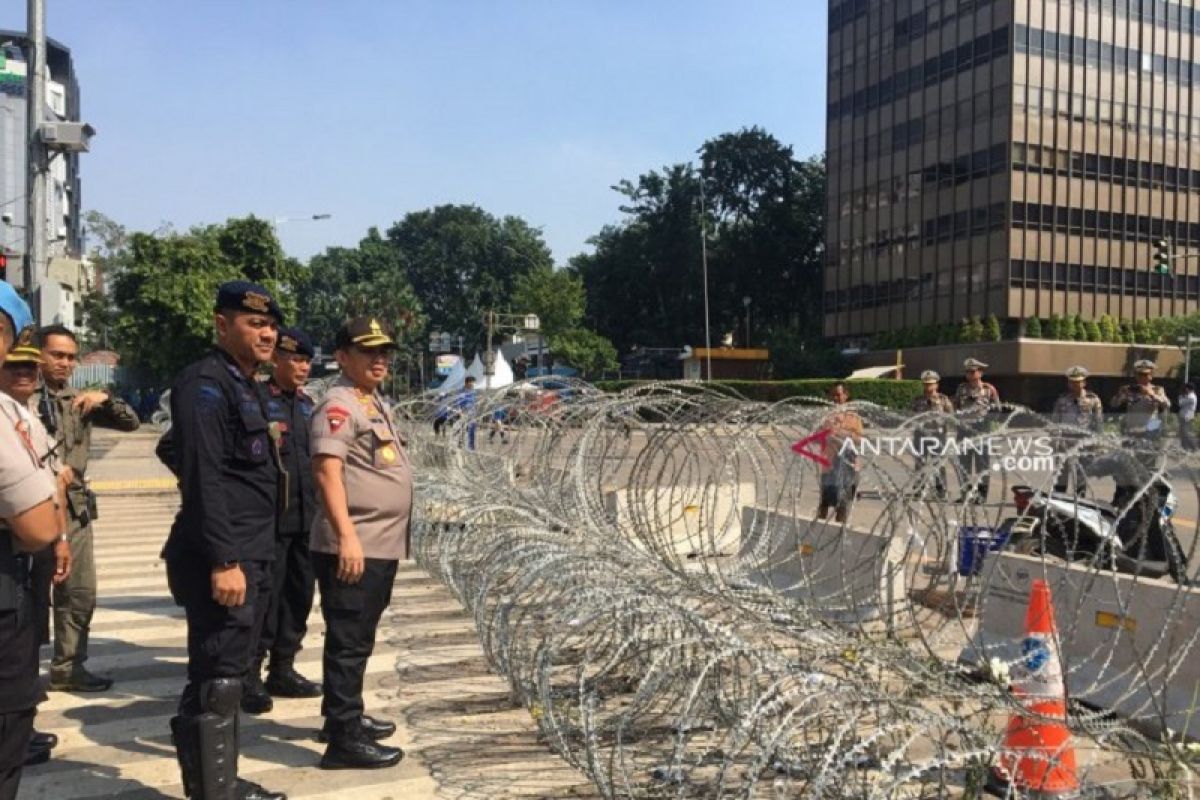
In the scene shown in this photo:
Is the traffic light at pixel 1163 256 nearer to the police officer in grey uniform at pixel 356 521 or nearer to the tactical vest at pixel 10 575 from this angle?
the police officer in grey uniform at pixel 356 521

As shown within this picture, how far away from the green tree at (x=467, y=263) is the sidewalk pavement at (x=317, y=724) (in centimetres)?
7451

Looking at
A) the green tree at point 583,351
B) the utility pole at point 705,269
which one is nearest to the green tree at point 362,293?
the green tree at point 583,351

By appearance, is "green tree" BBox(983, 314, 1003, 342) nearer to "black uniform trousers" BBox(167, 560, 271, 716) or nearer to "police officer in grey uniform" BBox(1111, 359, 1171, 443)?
"police officer in grey uniform" BBox(1111, 359, 1171, 443)

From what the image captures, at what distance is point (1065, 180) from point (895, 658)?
47354 millimetres

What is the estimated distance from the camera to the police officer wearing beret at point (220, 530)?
131 inches

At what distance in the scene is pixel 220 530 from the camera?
3.30 m

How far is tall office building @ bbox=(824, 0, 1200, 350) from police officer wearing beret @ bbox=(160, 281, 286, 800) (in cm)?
4368

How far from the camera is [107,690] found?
204 inches

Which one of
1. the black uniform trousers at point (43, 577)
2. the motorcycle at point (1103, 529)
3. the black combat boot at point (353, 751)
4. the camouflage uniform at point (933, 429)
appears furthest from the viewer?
the motorcycle at point (1103, 529)

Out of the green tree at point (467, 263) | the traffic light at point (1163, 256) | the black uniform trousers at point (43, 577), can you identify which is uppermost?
the green tree at point (467, 263)

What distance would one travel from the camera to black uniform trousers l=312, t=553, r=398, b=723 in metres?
3.99

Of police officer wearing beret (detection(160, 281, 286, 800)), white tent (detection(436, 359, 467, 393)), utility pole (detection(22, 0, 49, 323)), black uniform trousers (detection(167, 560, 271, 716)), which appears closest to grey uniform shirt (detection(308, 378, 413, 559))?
police officer wearing beret (detection(160, 281, 286, 800))

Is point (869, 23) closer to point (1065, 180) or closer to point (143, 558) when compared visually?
point (1065, 180)

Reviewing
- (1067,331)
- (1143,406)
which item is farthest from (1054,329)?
(1143,406)
